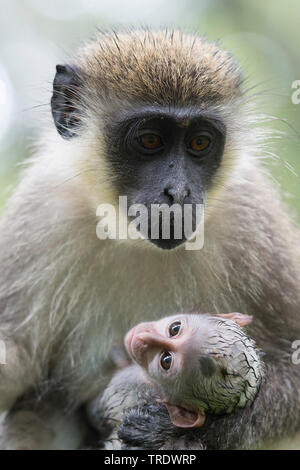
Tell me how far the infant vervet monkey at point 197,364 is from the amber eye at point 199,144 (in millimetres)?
1064

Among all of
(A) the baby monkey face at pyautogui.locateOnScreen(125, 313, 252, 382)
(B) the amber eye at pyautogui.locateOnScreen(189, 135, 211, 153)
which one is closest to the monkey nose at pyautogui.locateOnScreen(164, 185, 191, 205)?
(B) the amber eye at pyautogui.locateOnScreen(189, 135, 211, 153)

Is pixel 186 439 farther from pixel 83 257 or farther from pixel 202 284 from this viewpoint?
pixel 83 257

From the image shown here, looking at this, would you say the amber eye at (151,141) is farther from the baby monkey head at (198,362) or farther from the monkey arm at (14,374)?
the monkey arm at (14,374)

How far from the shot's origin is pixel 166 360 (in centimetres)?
356

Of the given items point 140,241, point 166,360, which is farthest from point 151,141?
point 166,360

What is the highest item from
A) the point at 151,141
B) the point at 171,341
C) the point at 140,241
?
the point at 151,141

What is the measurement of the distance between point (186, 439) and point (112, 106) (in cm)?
205

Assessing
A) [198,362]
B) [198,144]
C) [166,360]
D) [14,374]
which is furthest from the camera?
[14,374]

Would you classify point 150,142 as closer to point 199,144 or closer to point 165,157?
point 165,157

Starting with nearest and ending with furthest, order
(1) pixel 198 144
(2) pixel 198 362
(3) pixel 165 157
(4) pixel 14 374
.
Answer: (2) pixel 198 362 → (3) pixel 165 157 → (1) pixel 198 144 → (4) pixel 14 374

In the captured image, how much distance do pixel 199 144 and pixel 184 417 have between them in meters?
1.65

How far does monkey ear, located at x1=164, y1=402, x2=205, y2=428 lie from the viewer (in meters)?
3.46

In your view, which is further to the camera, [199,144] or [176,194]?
[199,144]

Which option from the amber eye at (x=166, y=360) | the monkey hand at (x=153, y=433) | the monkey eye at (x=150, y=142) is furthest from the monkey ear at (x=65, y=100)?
the monkey hand at (x=153, y=433)
